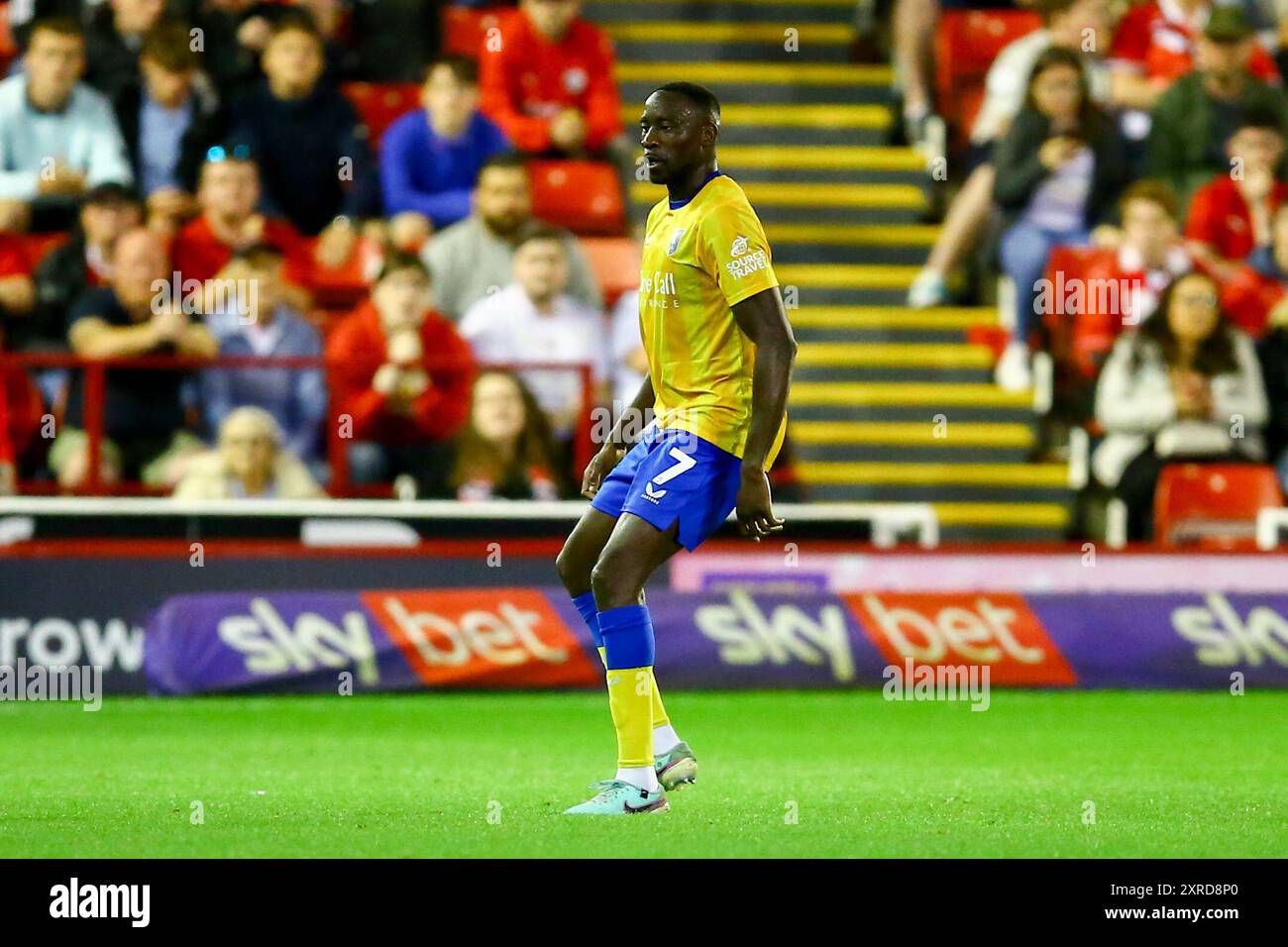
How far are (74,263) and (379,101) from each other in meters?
3.30

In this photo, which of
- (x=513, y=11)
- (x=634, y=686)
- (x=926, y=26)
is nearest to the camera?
(x=634, y=686)

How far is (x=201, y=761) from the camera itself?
9594 millimetres

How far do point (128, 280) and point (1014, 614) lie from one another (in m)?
5.43

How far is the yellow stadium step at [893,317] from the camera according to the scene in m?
16.9

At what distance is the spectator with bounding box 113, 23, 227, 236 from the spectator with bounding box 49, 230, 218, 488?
5.08 ft

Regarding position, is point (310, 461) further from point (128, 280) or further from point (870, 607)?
point (870, 607)

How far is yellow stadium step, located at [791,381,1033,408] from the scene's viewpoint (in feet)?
53.9

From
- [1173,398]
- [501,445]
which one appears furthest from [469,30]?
[1173,398]

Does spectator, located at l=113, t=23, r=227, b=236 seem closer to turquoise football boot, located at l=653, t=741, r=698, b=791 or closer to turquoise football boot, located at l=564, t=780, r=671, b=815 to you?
turquoise football boot, located at l=653, t=741, r=698, b=791

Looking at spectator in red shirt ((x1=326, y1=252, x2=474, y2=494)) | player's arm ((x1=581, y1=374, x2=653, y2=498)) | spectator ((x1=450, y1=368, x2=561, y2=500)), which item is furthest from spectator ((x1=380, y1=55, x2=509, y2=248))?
player's arm ((x1=581, y1=374, x2=653, y2=498))

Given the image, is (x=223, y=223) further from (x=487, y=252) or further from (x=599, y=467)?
(x=599, y=467)

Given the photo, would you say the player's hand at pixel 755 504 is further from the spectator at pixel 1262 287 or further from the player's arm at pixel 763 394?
the spectator at pixel 1262 287

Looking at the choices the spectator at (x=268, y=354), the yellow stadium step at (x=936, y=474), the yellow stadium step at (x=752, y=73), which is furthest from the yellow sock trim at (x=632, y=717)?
the yellow stadium step at (x=752, y=73)
